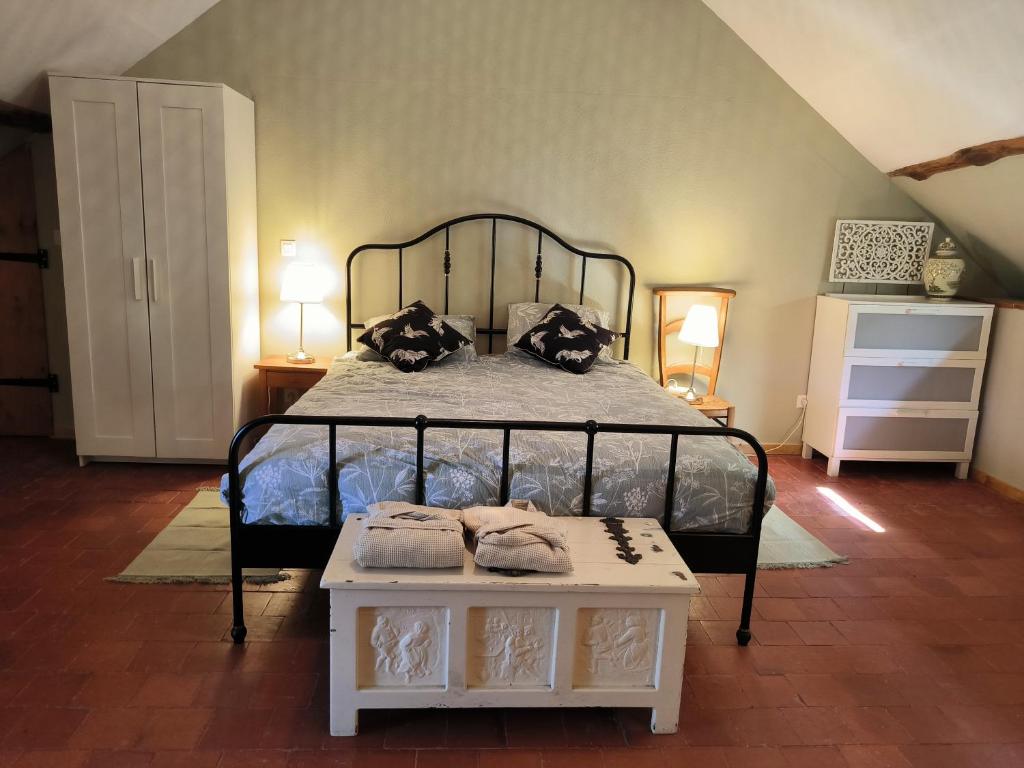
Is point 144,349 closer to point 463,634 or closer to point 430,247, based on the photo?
point 430,247

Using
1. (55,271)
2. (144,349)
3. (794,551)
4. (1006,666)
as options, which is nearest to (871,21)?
(794,551)

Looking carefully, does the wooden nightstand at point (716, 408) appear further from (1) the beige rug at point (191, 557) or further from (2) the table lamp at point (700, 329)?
(1) the beige rug at point (191, 557)

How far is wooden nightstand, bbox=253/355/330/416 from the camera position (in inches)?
160

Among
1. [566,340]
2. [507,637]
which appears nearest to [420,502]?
[507,637]

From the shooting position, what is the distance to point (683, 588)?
1958 millimetres

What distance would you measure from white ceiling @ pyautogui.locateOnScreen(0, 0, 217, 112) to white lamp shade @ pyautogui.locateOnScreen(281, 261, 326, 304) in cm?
134

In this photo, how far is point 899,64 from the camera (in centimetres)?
342

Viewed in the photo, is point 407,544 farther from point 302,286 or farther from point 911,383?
point 911,383

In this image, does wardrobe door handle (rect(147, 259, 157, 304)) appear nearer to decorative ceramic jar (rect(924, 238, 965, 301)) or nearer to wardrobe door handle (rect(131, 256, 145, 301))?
wardrobe door handle (rect(131, 256, 145, 301))

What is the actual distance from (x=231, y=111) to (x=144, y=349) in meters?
1.29

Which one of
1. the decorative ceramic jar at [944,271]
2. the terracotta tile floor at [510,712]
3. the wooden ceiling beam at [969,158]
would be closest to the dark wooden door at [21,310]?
the terracotta tile floor at [510,712]

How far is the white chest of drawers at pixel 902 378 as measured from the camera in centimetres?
420

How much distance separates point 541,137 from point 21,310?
3.14 metres

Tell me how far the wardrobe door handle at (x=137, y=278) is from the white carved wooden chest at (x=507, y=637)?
2448 mm
